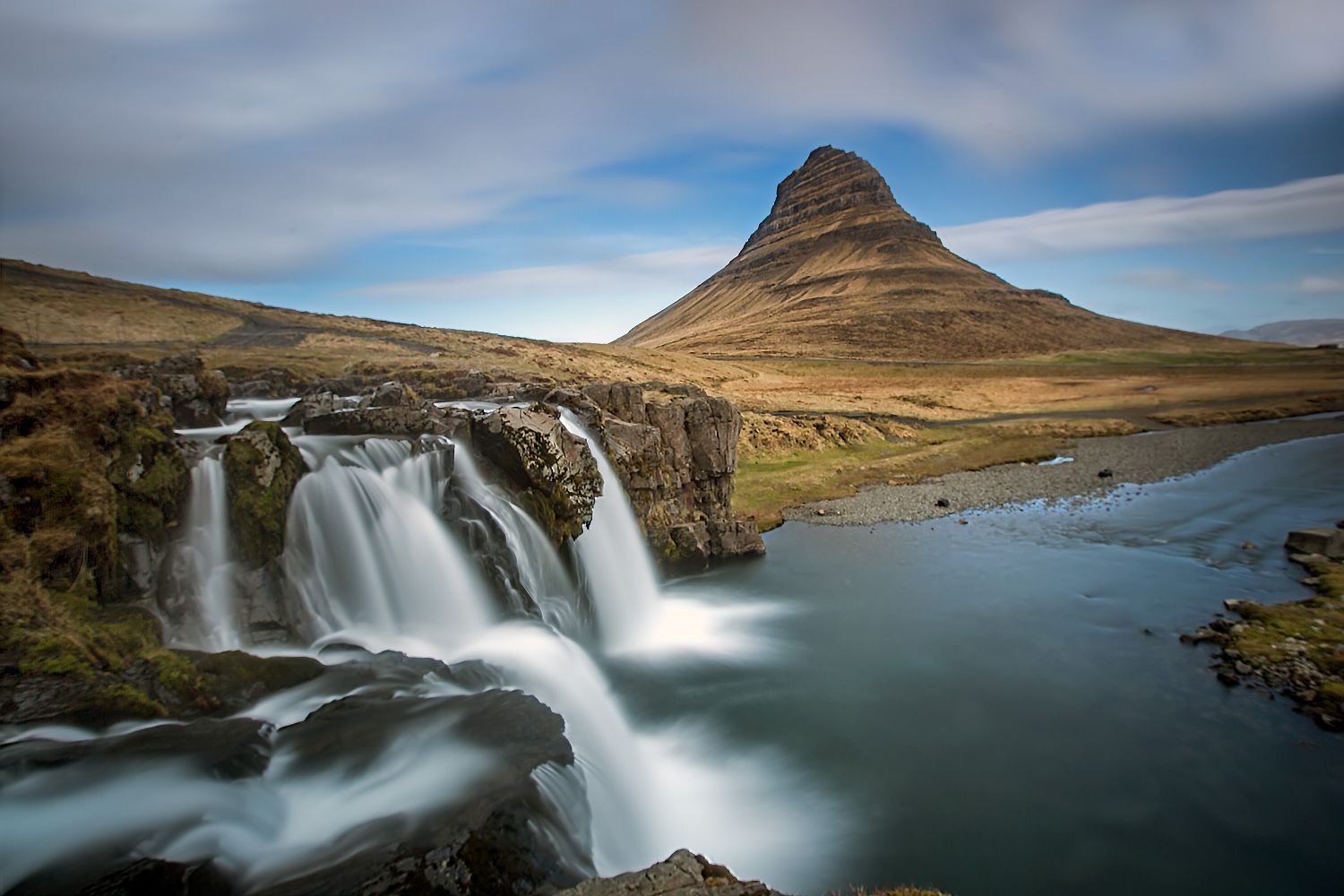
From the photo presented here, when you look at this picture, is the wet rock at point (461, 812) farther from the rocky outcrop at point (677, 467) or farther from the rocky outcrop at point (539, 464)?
the rocky outcrop at point (677, 467)

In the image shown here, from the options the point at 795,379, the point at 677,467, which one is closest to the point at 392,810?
the point at 677,467

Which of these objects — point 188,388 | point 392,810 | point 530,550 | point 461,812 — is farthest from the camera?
point 188,388

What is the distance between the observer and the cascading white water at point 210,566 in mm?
13875

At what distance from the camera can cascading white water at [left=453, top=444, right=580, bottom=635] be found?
19.2m

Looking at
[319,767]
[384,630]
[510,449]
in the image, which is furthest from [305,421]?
[319,767]

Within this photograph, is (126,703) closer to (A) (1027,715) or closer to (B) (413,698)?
(B) (413,698)

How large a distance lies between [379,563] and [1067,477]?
43.1 metres

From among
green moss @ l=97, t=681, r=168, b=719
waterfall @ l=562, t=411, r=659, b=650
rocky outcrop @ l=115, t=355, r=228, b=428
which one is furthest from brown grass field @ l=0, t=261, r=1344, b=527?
green moss @ l=97, t=681, r=168, b=719

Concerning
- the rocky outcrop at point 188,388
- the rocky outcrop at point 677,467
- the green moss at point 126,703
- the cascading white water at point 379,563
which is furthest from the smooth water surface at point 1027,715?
the rocky outcrop at point 188,388

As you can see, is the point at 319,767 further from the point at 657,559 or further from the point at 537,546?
the point at 657,559

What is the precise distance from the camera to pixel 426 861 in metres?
8.03

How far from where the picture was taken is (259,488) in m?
15.8

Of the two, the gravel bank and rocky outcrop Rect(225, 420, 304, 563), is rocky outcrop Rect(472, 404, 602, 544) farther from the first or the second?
the gravel bank

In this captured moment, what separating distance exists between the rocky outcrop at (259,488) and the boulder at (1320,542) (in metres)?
35.7
